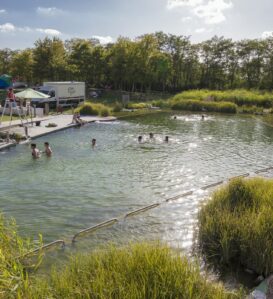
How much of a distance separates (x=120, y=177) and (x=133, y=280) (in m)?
9.75

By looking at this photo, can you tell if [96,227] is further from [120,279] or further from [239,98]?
[239,98]

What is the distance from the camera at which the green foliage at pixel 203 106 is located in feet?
137

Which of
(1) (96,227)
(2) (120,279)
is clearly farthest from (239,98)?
(2) (120,279)

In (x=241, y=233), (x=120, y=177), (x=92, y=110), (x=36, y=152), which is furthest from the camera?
(x=92, y=110)

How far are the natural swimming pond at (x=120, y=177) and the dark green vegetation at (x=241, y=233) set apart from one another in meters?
0.85

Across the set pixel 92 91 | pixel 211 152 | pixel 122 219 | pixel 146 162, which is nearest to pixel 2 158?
pixel 146 162

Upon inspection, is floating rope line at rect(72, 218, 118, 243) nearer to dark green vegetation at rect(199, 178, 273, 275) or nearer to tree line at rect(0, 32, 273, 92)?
dark green vegetation at rect(199, 178, 273, 275)

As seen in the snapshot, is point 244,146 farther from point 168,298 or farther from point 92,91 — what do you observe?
point 92,91

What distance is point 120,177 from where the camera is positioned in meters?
14.3

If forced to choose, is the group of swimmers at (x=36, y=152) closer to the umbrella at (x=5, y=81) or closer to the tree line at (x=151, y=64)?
the umbrella at (x=5, y=81)

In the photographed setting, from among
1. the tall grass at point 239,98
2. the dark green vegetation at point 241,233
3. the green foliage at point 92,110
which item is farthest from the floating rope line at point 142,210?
the tall grass at point 239,98

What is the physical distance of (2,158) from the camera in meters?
17.0

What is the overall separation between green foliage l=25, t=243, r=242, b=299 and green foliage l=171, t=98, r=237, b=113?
38.5 metres

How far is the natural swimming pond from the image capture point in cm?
955
